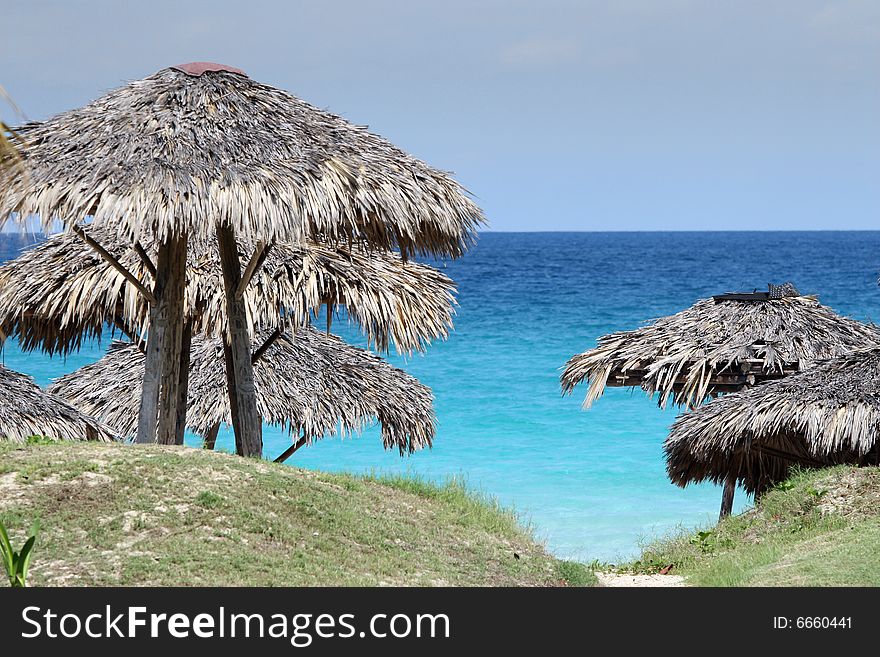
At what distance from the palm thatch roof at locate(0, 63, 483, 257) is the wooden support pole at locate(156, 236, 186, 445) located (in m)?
0.51

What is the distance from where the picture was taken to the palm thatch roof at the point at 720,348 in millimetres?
10617

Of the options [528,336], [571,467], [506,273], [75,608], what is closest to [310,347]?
[75,608]

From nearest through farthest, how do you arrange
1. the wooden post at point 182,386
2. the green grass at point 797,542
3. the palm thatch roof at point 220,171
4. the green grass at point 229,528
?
the green grass at point 229,528 < the green grass at point 797,542 < the palm thatch roof at point 220,171 < the wooden post at point 182,386

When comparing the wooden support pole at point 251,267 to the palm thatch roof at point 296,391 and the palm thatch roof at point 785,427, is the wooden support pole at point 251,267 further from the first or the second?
the palm thatch roof at point 785,427

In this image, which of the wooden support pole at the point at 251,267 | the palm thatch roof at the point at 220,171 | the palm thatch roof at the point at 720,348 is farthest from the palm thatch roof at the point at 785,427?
the wooden support pole at the point at 251,267

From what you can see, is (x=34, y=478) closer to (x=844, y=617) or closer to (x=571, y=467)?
(x=844, y=617)

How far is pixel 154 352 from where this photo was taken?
7.30m

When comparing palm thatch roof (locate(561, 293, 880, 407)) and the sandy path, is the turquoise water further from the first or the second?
palm thatch roof (locate(561, 293, 880, 407))

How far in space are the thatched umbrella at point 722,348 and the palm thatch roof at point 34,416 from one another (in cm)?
502

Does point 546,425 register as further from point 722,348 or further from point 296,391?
point 296,391

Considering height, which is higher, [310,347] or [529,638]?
[310,347]

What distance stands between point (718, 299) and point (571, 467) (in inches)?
315

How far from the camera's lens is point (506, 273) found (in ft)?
174

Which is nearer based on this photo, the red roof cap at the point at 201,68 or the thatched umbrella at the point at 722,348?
the red roof cap at the point at 201,68
